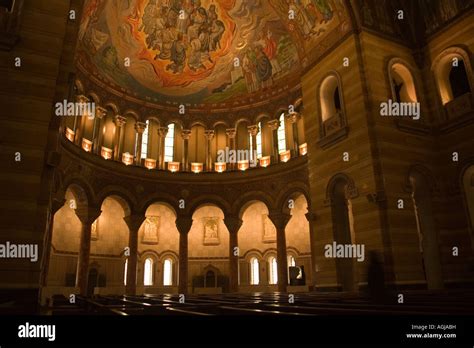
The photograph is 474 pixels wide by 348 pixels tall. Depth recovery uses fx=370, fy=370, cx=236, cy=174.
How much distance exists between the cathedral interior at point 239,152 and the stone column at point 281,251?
12cm

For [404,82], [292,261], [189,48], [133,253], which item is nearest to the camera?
[404,82]

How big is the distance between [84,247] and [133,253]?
314cm

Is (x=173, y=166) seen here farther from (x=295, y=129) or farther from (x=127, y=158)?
(x=295, y=129)

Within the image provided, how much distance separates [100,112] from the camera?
22.2 meters

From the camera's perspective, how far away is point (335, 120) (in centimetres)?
1501

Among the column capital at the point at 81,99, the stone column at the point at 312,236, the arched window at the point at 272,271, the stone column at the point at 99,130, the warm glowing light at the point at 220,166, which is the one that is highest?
the column capital at the point at 81,99

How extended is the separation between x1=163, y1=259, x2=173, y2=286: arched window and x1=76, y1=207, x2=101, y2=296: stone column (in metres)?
8.20

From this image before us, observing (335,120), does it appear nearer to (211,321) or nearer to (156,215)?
(211,321)

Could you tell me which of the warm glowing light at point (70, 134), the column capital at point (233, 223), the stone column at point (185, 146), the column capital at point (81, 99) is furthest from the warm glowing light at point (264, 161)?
the warm glowing light at point (70, 134)

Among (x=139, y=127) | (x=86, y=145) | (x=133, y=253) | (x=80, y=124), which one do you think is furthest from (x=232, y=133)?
(x=133, y=253)

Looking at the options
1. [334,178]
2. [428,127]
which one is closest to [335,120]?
[334,178]

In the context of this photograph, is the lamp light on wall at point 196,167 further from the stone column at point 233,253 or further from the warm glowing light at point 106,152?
the warm glowing light at point 106,152

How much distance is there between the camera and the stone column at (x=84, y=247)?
1907 cm

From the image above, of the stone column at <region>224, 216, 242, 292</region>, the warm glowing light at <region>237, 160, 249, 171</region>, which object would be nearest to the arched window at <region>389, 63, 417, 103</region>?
the warm glowing light at <region>237, 160, 249, 171</region>
